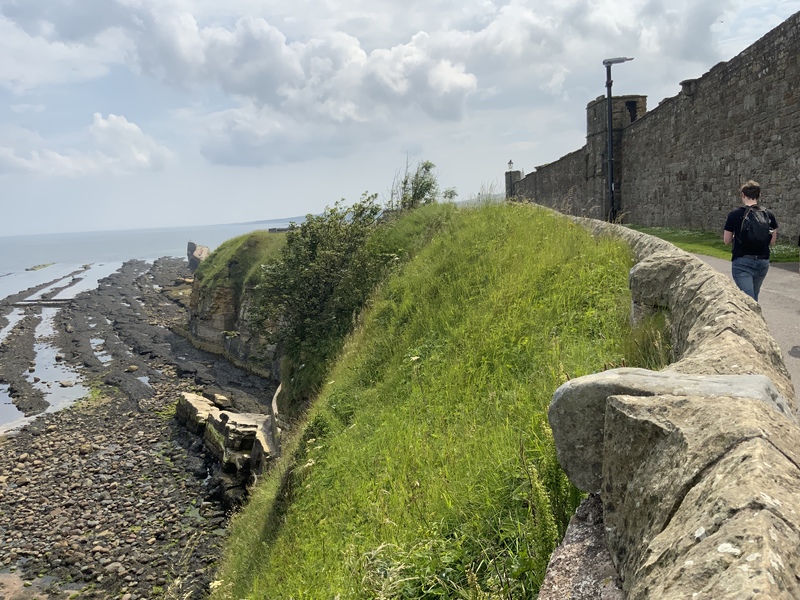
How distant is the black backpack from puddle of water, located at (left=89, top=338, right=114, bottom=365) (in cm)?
4197

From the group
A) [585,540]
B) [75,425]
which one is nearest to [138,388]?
[75,425]

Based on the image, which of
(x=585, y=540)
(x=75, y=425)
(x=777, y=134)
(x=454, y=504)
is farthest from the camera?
(x=75, y=425)

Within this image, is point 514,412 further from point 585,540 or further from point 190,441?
point 190,441

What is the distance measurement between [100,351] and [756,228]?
1839 inches

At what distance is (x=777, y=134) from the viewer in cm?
1464

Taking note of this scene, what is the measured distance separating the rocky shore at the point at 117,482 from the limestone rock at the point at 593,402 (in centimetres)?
377

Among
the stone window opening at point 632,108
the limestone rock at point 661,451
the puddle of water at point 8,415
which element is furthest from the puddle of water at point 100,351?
the limestone rock at point 661,451

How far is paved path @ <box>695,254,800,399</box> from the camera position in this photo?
22.3 ft

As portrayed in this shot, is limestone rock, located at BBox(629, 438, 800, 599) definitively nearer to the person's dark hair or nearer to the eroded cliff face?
the person's dark hair

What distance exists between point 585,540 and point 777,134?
1561cm

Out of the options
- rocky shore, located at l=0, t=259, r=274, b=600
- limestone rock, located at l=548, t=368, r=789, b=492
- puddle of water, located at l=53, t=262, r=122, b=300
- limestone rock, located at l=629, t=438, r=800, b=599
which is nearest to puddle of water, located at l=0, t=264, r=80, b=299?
puddle of water, located at l=53, t=262, r=122, b=300

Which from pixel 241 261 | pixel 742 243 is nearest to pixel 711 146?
pixel 742 243

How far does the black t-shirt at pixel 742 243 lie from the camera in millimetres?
6968

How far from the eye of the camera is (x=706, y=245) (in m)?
16.1
